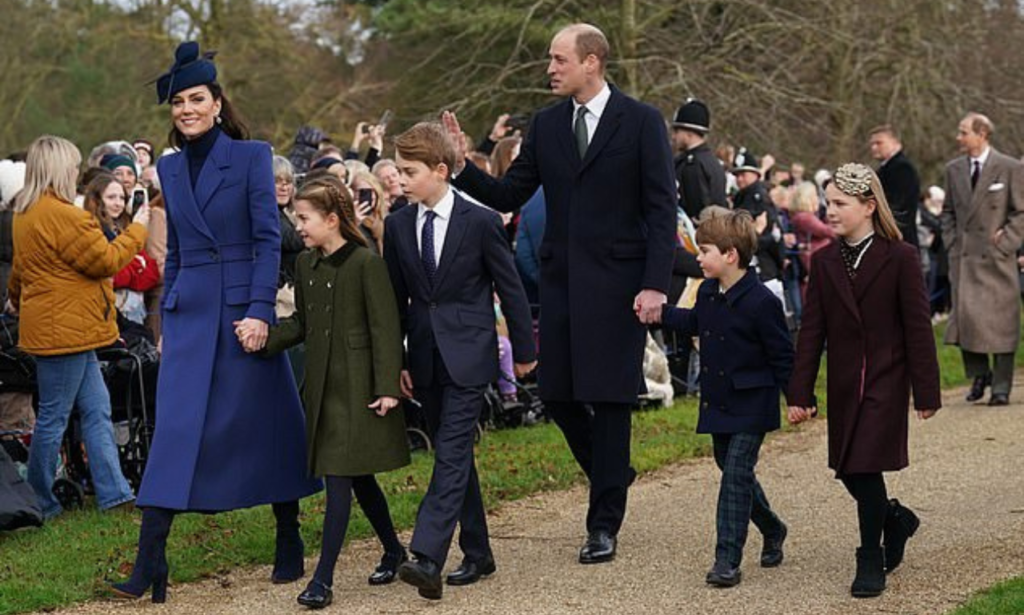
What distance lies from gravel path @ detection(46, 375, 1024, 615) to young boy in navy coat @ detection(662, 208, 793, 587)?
0.28 meters

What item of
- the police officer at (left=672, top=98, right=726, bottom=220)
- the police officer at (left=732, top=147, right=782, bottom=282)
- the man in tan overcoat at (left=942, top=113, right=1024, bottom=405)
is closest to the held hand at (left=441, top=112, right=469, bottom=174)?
the police officer at (left=672, top=98, right=726, bottom=220)

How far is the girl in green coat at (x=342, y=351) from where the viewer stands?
22.1ft

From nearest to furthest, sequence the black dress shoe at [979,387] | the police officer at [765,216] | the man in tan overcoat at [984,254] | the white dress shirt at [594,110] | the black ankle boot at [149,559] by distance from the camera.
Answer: the black ankle boot at [149,559]
the white dress shirt at [594,110]
the man in tan overcoat at [984,254]
the black dress shoe at [979,387]
the police officer at [765,216]

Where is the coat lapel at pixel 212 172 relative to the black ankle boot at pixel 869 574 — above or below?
above

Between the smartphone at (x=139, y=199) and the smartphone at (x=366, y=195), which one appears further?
the smartphone at (x=366, y=195)

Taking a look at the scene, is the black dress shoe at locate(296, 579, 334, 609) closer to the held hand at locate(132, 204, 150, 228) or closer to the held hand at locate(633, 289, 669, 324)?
the held hand at locate(633, 289, 669, 324)

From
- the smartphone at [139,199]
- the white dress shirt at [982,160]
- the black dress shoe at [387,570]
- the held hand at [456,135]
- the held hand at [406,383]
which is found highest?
the white dress shirt at [982,160]

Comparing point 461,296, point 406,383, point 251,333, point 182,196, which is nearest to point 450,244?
point 461,296

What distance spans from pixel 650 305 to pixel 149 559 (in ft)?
7.44

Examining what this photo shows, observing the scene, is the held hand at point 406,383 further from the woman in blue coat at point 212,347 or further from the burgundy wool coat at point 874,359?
the burgundy wool coat at point 874,359

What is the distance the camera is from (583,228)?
7.24m

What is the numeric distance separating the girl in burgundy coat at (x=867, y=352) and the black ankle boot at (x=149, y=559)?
2538 mm

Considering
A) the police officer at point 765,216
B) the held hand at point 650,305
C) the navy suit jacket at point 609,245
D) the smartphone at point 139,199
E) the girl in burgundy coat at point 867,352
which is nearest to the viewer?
the girl in burgundy coat at point 867,352

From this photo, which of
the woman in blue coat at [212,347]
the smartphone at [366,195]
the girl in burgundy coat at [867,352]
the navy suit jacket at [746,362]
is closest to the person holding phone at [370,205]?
the smartphone at [366,195]
